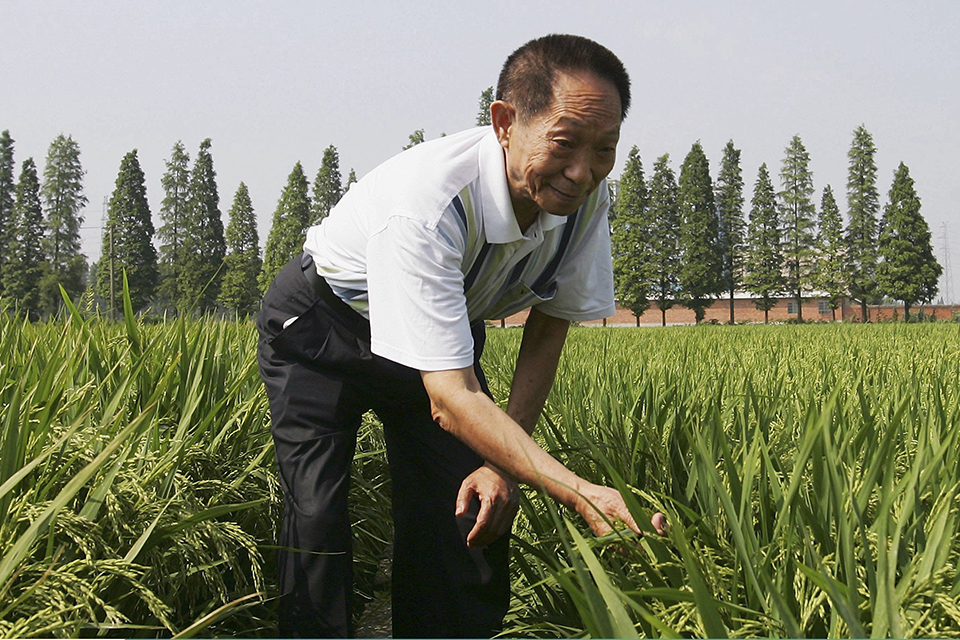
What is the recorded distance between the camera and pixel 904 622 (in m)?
1.21

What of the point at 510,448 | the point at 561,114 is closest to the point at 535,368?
the point at 510,448

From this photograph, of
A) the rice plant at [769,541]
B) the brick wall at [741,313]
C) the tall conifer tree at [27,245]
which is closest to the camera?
the rice plant at [769,541]

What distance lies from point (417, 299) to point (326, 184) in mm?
43503

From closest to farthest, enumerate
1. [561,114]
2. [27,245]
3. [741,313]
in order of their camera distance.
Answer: [561,114], [27,245], [741,313]

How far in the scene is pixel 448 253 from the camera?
1653 millimetres

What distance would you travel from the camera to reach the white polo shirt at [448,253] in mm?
1594

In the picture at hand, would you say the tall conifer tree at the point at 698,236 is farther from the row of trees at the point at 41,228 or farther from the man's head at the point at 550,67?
the man's head at the point at 550,67

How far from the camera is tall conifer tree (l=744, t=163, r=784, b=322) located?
43062 millimetres

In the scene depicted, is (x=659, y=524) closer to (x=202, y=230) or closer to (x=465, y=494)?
(x=465, y=494)

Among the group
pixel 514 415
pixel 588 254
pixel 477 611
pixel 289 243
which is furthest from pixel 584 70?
pixel 289 243

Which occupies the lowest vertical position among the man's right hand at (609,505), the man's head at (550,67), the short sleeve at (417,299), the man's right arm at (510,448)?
the man's right hand at (609,505)

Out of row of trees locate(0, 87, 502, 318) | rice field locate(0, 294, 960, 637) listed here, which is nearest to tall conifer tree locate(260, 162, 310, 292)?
row of trees locate(0, 87, 502, 318)

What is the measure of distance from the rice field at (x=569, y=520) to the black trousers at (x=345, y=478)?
11cm

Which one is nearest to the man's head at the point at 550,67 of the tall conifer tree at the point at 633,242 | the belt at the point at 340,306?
the belt at the point at 340,306
